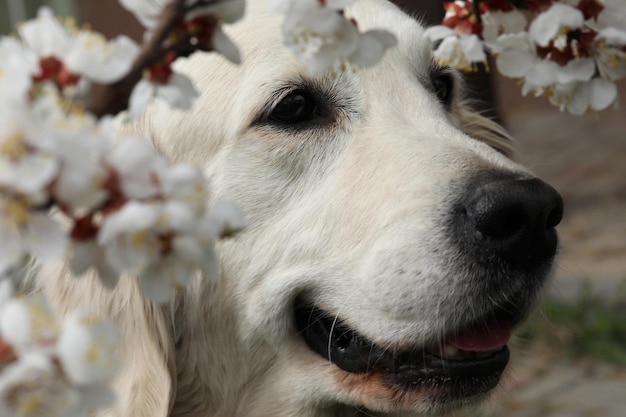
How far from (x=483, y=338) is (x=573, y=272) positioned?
13.3ft

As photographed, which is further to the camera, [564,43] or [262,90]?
[262,90]

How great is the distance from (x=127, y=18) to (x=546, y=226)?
23.5 feet

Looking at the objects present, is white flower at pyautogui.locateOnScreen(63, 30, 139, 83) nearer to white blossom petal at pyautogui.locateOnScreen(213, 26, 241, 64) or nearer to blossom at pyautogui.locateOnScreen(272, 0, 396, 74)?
white blossom petal at pyautogui.locateOnScreen(213, 26, 241, 64)

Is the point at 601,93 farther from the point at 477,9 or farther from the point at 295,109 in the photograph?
the point at 295,109

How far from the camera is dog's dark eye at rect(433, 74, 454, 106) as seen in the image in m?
2.87

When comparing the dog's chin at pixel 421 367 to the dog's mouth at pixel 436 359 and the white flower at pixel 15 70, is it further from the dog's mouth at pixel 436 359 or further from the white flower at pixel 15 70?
the white flower at pixel 15 70

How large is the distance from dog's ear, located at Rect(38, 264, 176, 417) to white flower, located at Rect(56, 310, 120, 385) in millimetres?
1429

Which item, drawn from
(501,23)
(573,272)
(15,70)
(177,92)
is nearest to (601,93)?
(501,23)

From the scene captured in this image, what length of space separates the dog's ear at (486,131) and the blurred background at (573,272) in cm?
11

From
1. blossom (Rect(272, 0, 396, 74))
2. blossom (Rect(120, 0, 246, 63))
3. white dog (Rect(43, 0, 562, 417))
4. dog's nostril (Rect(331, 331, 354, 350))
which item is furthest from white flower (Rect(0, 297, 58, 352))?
dog's nostril (Rect(331, 331, 354, 350))

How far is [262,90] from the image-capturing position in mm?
2459

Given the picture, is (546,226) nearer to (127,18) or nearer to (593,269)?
(593,269)

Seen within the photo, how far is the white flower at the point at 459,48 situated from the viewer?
1.70 meters

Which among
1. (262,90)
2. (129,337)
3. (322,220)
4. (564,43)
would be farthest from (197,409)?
(564,43)
